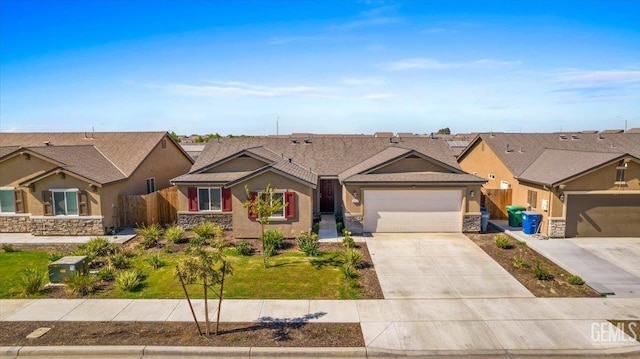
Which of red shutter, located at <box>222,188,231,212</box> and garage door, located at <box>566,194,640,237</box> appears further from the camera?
red shutter, located at <box>222,188,231,212</box>

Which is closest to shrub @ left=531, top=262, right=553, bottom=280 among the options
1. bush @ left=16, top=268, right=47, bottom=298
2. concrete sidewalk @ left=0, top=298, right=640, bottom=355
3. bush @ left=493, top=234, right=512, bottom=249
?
concrete sidewalk @ left=0, top=298, right=640, bottom=355

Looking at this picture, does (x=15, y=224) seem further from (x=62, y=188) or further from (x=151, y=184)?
(x=151, y=184)

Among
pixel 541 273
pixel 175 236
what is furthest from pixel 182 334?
pixel 541 273

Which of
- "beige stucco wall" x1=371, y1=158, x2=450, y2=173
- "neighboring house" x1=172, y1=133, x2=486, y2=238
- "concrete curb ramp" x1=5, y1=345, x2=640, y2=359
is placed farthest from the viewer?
"beige stucco wall" x1=371, y1=158, x2=450, y2=173

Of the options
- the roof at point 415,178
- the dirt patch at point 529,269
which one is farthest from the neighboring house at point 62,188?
the dirt patch at point 529,269

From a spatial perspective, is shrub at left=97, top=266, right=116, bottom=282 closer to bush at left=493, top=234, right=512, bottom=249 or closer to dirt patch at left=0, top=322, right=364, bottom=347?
dirt patch at left=0, top=322, right=364, bottom=347
